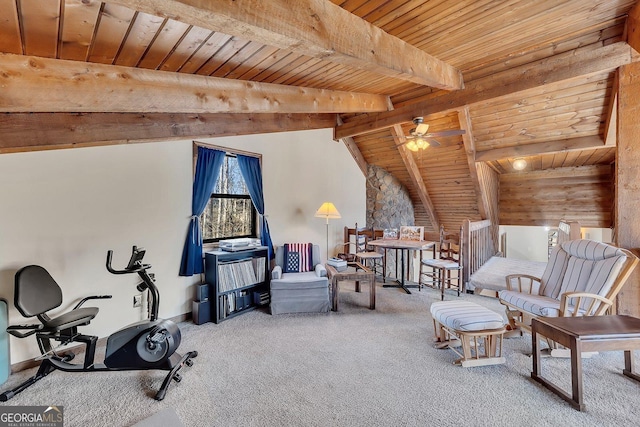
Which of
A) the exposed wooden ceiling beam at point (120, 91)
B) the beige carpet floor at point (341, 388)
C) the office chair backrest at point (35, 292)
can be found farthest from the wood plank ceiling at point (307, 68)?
the beige carpet floor at point (341, 388)

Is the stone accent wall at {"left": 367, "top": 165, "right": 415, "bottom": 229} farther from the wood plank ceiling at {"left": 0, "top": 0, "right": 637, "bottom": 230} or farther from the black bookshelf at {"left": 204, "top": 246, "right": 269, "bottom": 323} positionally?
the black bookshelf at {"left": 204, "top": 246, "right": 269, "bottom": 323}

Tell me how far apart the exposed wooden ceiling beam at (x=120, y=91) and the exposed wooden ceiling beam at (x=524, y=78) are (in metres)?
2.11

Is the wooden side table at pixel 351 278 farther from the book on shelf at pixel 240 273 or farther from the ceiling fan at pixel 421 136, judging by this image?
the ceiling fan at pixel 421 136

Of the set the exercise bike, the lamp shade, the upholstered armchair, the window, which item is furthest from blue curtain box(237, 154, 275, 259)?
the exercise bike

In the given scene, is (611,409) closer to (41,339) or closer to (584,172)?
(41,339)

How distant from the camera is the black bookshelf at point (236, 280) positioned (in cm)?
366

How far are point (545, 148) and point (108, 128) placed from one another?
20.2 feet

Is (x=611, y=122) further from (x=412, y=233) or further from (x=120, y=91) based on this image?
(x=120, y=91)

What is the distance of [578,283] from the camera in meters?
2.90

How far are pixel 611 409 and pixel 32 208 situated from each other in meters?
4.64

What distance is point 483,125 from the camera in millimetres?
5125

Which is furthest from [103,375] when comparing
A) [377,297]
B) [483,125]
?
[483,125]

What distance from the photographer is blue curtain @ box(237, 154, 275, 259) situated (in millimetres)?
4309

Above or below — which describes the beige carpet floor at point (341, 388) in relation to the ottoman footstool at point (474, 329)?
below
